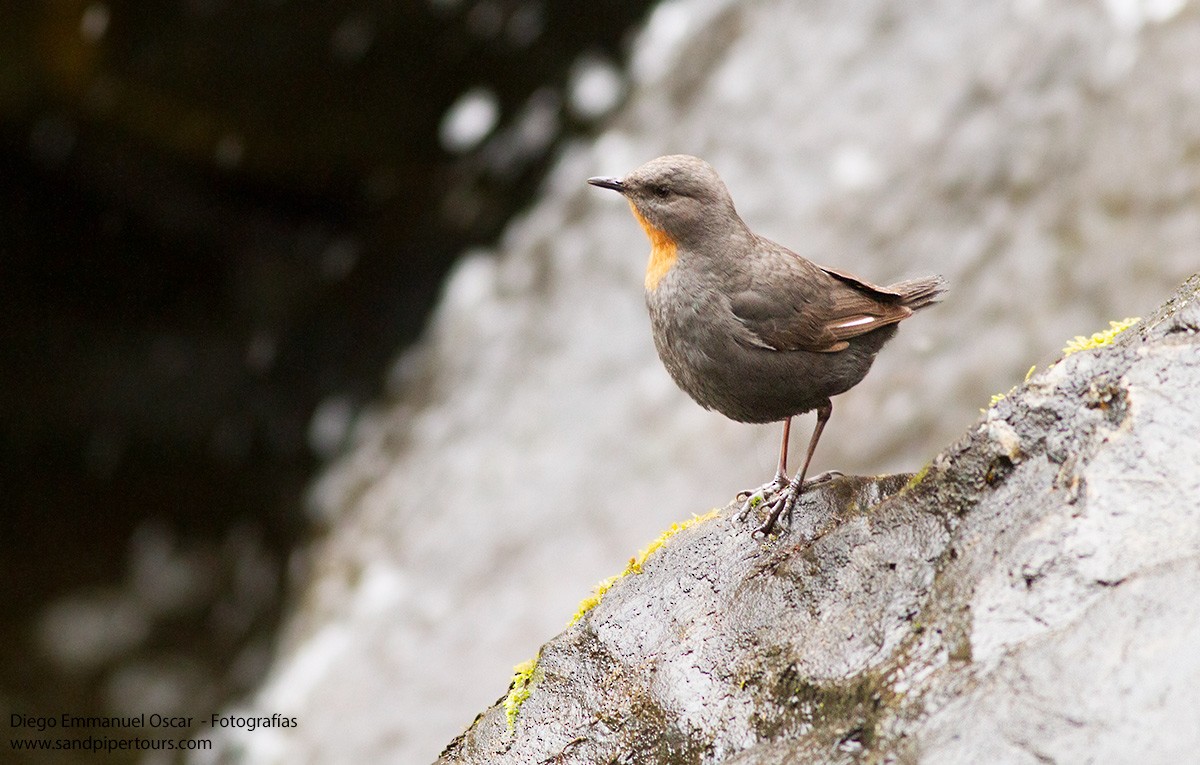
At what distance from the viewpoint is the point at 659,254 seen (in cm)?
486

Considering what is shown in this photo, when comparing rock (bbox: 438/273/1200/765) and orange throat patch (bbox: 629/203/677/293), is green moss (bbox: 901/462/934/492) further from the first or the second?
orange throat patch (bbox: 629/203/677/293)

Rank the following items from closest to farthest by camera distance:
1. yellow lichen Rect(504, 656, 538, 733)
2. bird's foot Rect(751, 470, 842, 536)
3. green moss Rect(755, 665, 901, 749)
Result: green moss Rect(755, 665, 901, 749) → yellow lichen Rect(504, 656, 538, 733) → bird's foot Rect(751, 470, 842, 536)

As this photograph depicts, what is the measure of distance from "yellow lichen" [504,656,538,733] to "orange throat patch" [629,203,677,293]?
1.71 metres

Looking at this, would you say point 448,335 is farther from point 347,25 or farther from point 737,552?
point 737,552

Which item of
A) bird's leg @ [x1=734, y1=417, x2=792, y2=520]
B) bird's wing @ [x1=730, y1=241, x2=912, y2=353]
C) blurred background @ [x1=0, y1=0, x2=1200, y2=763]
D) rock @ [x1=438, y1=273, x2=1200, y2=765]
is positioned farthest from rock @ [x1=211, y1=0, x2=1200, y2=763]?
rock @ [x1=438, y1=273, x2=1200, y2=765]

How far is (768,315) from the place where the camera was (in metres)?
4.57

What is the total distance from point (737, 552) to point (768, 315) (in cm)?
113

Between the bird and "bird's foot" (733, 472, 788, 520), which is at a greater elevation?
the bird

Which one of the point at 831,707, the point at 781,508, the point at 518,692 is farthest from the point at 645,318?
the point at 831,707

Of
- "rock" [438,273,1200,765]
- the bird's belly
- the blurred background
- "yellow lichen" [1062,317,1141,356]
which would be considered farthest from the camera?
the blurred background

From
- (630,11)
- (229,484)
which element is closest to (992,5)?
(630,11)

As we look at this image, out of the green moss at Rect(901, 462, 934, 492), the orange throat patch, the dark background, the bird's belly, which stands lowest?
the green moss at Rect(901, 462, 934, 492)

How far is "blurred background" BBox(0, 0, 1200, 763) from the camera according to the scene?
8133 millimetres

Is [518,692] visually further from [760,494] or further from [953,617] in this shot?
[953,617]
